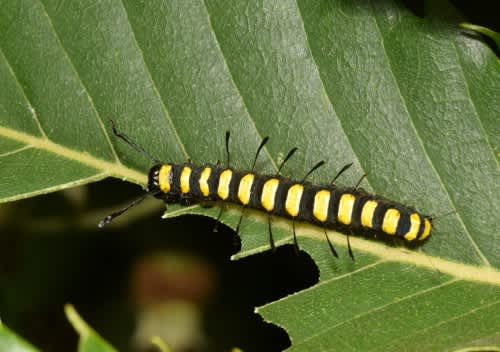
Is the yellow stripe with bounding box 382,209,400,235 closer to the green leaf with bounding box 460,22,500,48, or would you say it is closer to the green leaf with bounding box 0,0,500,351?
the green leaf with bounding box 0,0,500,351

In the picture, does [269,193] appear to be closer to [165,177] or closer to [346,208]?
[346,208]

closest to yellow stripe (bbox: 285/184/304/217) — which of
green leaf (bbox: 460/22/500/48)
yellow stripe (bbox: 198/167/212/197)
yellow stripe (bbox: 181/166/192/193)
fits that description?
yellow stripe (bbox: 198/167/212/197)

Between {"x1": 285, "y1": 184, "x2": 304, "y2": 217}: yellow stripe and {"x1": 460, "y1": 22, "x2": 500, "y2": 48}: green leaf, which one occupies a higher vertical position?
{"x1": 460, "y1": 22, "x2": 500, "y2": 48}: green leaf

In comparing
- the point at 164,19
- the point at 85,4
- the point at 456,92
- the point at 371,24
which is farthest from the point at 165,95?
the point at 456,92

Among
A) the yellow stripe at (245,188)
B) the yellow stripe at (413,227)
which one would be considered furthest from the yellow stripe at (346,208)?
the yellow stripe at (245,188)

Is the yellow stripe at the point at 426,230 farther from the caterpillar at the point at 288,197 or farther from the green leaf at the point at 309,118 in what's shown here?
the green leaf at the point at 309,118

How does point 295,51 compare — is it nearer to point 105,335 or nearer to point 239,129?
point 239,129
